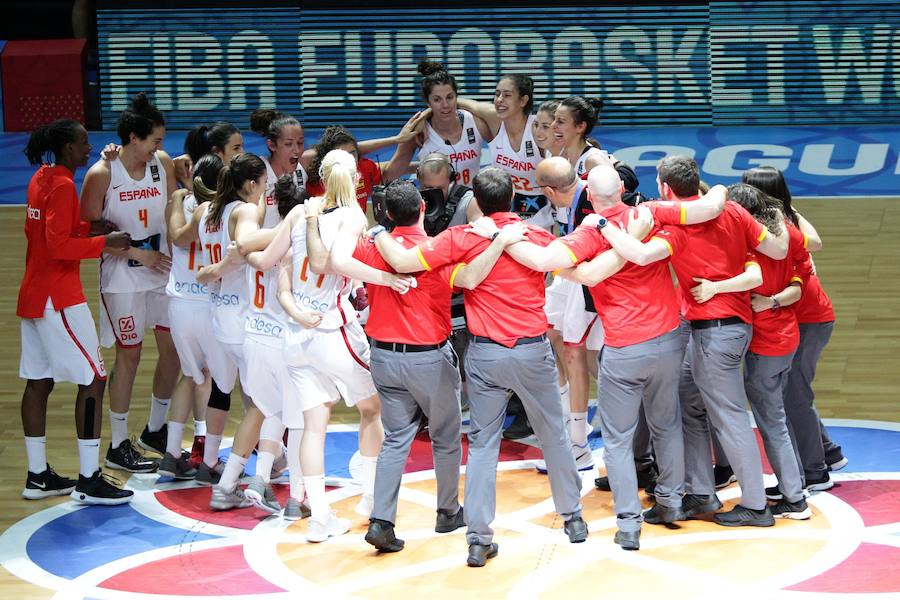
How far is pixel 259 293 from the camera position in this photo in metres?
6.34

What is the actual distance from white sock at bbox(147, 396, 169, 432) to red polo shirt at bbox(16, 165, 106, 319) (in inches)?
41.2

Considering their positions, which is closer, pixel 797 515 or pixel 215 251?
pixel 797 515

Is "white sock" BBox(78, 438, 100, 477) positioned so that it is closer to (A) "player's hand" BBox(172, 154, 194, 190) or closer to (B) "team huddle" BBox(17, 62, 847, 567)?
(B) "team huddle" BBox(17, 62, 847, 567)

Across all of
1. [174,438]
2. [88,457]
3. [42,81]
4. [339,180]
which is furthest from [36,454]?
[42,81]

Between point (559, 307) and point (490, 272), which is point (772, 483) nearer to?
point (559, 307)

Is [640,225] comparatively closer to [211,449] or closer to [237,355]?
[237,355]

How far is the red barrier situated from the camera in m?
14.7

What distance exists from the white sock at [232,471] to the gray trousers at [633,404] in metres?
1.96

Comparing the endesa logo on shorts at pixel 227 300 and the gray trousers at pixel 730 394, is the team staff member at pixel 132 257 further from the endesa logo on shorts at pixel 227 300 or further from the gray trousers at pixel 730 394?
the gray trousers at pixel 730 394

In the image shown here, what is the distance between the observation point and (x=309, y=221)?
5875 mm

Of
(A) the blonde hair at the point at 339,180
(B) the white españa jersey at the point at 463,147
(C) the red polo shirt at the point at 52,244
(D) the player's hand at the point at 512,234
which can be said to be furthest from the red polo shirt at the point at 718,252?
(C) the red polo shirt at the point at 52,244

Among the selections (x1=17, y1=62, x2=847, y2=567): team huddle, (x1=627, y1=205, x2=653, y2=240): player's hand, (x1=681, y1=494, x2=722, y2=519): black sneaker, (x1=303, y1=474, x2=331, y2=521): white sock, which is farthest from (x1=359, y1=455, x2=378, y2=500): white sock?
(x1=627, y1=205, x2=653, y2=240): player's hand

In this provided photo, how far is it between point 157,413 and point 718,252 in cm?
367

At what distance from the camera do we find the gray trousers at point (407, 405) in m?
5.66
